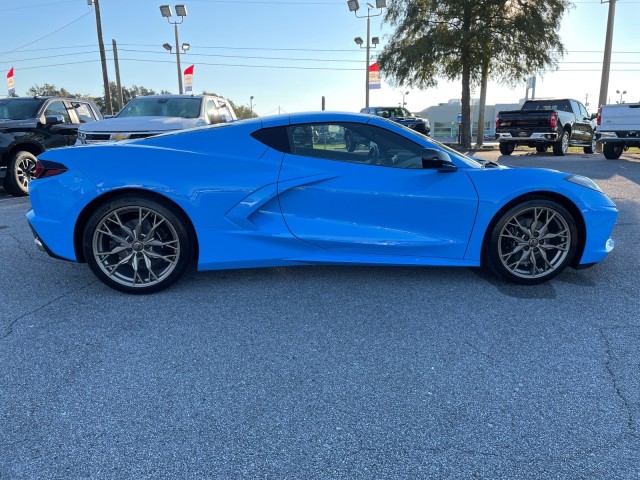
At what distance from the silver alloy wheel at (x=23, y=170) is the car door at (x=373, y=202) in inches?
→ 280

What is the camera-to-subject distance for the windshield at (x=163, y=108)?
9.27 m

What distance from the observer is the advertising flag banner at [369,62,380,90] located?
22531mm

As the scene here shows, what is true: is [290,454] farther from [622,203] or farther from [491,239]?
[622,203]

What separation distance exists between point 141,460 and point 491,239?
2.88 metres

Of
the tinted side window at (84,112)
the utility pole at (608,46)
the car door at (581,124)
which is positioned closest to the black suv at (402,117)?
the car door at (581,124)

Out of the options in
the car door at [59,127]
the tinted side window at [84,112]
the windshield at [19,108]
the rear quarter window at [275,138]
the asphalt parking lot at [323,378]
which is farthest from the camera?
the tinted side window at [84,112]

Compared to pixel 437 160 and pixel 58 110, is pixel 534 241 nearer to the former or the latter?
pixel 437 160

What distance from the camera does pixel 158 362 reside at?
276 cm

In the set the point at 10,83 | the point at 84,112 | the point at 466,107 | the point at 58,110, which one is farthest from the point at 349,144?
the point at 10,83

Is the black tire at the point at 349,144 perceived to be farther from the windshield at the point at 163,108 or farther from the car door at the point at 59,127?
the car door at the point at 59,127

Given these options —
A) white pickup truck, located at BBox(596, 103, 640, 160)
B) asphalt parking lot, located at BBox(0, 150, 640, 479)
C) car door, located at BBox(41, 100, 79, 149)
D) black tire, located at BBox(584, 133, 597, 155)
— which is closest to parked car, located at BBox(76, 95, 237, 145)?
car door, located at BBox(41, 100, 79, 149)

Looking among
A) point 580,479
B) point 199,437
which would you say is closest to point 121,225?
point 199,437

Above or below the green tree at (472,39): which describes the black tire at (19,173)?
below

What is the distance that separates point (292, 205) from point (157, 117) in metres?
6.00
